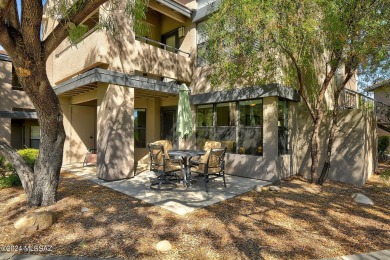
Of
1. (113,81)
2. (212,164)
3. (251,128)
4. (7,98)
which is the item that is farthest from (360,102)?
(7,98)

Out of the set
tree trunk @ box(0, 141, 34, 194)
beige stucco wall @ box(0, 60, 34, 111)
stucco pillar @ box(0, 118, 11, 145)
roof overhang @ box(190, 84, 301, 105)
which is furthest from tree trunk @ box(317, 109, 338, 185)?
beige stucco wall @ box(0, 60, 34, 111)

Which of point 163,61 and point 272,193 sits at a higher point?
point 163,61

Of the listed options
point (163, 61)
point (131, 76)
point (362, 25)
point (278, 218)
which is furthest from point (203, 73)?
point (278, 218)

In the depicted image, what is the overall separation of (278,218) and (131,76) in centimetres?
672

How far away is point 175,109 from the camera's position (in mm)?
11172

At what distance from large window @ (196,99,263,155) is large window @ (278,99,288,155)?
2.24 feet

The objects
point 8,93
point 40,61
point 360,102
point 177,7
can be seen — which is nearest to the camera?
point 40,61

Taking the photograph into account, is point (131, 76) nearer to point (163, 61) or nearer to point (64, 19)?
point (163, 61)

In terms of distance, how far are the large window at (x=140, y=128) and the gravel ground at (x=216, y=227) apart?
5.10m

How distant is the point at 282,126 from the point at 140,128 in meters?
6.70

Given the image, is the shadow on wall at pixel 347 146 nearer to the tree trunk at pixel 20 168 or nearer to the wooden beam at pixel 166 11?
the wooden beam at pixel 166 11

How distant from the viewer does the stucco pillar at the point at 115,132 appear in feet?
26.6

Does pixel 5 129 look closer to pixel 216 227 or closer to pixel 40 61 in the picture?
pixel 40 61

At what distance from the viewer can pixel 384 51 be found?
19.8 feet
